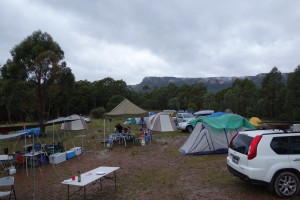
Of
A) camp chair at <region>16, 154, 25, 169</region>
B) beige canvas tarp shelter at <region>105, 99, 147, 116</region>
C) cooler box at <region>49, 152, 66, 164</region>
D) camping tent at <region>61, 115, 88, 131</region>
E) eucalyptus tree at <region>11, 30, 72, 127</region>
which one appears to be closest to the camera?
camp chair at <region>16, 154, 25, 169</region>

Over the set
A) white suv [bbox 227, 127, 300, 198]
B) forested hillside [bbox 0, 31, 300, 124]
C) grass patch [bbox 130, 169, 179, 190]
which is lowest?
grass patch [bbox 130, 169, 179, 190]

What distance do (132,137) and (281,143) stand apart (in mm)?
13119

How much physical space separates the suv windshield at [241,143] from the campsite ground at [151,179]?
1.17m

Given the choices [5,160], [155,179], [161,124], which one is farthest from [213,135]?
[5,160]

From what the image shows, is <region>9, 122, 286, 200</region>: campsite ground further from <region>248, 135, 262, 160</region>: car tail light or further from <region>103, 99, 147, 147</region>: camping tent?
<region>103, 99, 147, 147</region>: camping tent

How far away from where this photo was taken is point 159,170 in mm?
10750

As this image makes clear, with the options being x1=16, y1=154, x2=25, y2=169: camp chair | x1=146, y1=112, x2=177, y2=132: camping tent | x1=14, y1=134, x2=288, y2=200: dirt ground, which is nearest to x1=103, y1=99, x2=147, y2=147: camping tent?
x1=146, y1=112, x2=177, y2=132: camping tent

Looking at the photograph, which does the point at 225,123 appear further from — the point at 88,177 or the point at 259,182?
the point at 88,177

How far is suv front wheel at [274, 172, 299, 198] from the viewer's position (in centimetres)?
669

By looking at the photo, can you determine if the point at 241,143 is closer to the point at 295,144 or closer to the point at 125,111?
the point at 295,144

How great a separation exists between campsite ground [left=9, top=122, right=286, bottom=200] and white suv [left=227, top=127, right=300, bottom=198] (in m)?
0.50

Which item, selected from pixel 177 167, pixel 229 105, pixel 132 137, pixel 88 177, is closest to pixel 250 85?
pixel 229 105

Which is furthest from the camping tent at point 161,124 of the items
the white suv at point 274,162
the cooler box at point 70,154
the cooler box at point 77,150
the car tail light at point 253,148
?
the car tail light at point 253,148

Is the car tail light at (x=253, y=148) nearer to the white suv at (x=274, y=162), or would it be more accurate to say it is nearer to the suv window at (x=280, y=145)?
the white suv at (x=274, y=162)
